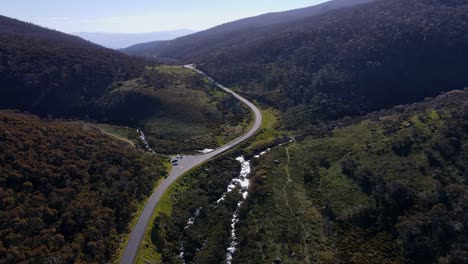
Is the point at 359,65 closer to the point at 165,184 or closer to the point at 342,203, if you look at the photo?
the point at 342,203

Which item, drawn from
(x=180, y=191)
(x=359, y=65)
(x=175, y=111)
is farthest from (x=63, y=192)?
(x=359, y=65)

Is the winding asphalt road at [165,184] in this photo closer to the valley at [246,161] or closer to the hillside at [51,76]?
the valley at [246,161]

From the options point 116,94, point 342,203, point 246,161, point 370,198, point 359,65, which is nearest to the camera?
point 370,198

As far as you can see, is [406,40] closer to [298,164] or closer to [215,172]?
[298,164]

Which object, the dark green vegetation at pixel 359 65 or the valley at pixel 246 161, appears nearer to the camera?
the valley at pixel 246 161

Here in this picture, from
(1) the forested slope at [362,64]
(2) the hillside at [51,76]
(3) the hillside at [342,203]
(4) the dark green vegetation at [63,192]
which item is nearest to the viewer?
(4) the dark green vegetation at [63,192]

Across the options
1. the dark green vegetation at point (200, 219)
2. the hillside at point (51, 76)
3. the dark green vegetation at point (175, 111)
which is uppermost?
the hillside at point (51, 76)

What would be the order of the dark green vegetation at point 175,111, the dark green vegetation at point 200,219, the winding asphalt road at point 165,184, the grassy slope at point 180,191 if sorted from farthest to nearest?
the dark green vegetation at point 175,111 → the dark green vegetation at point 200,219 → the winding asphalt road at point 165,184 → the grassy slope at point 180,191

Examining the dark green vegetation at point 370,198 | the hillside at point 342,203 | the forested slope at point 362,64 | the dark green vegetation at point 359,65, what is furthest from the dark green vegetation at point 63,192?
the forested slope at point 362,64
